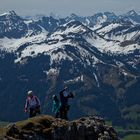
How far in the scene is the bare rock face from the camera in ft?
178

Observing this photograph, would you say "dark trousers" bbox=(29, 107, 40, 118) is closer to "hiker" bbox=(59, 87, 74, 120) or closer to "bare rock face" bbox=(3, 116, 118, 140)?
"hiker" bbox=(59, 87, 74, 120)

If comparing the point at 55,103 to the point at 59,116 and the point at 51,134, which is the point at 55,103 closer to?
the point at 59,116

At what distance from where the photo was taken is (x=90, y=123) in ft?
197

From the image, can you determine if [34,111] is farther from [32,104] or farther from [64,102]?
[64,102]

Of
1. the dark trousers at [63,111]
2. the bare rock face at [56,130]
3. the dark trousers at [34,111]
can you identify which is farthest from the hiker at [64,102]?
the bare rock face at [56,130]

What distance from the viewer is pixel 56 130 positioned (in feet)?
185

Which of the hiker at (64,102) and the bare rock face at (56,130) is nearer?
the bare rock face at (56,130)

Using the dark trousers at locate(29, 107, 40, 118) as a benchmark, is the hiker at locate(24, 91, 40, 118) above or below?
above

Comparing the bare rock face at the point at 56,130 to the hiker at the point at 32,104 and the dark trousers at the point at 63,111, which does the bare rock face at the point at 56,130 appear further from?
the dark trousers at the point at 63,111

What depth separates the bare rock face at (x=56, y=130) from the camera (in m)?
54.1

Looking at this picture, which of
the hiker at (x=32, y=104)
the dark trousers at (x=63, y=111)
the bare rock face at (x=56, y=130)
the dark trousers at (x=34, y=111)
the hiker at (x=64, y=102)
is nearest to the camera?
the bare rock face at (x=56, y=130)

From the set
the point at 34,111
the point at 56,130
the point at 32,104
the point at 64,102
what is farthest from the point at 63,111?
the point at 56,130

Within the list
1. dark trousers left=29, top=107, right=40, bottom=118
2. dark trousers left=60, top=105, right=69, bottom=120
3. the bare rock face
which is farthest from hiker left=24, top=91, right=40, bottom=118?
the bare rock face

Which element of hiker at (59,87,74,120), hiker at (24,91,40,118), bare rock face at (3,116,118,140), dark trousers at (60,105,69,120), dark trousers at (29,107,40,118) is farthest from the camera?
dark trousers at (60,105,69,120)
